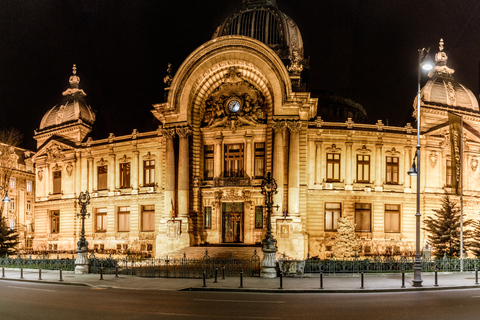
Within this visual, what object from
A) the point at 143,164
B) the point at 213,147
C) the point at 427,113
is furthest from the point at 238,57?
the point at 427,113

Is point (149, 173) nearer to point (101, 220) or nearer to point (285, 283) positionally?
point (101, 220)

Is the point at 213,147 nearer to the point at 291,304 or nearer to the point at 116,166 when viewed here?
the point at 116,166

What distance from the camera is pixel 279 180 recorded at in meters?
38.3

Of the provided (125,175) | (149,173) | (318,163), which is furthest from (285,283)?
(125,175)

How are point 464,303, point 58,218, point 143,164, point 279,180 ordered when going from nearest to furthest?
point 464,303
point 279,180
point 143,164
point 58,218

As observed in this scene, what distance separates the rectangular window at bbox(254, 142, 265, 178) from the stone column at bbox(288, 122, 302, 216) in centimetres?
319

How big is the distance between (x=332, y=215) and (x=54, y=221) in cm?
3082

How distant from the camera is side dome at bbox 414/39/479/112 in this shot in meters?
44.9

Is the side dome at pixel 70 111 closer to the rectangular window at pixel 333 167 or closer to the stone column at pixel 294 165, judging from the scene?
the stone column at pixel 294 165

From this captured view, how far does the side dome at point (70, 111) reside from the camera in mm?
53453

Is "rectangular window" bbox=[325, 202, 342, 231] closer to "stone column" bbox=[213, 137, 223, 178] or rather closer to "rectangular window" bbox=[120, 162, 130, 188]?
"stone column" bbox=[213, 137, 223, 178]

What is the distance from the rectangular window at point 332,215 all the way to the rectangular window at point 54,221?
97.5 ft

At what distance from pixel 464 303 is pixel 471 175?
3017cm

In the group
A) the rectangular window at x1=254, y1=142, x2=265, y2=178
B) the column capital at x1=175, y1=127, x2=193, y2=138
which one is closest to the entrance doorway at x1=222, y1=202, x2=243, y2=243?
the rectangular window at x1=254, y1=142, x2=265, y2=178
